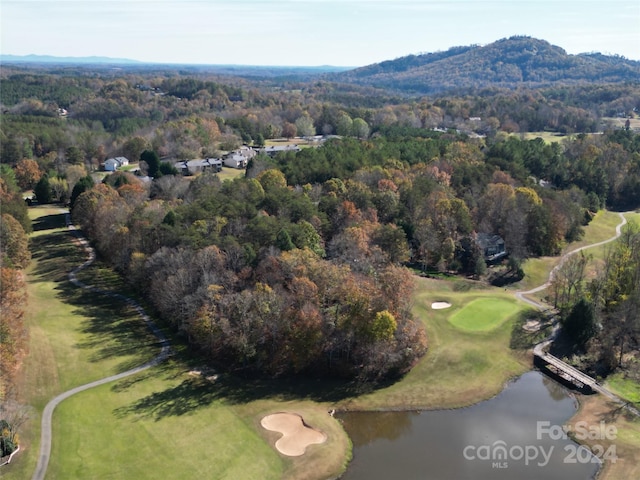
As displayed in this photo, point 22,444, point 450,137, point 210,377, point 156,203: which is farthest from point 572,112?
point 22,444

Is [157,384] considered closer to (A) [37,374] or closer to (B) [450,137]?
(A) [37,374]

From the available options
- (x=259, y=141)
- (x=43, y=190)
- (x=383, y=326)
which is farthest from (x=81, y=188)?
(x=383, y=326)

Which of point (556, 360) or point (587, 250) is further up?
point (587, 250)

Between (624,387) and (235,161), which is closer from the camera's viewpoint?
(624,387)

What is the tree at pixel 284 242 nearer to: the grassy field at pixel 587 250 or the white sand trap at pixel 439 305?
the white sand trap at pixel 439 305

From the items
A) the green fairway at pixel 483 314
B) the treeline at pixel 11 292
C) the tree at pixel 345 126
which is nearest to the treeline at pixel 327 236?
the green fairway at pixel 483 314

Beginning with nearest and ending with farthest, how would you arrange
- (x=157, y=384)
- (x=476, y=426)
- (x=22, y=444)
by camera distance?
(x=22, y=444)
(x=476, y=426)
(x=157, y=384)

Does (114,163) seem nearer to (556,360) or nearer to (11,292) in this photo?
(11,292)

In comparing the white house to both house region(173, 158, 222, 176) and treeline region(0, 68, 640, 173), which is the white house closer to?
house region(173, 158, 222, 176)
